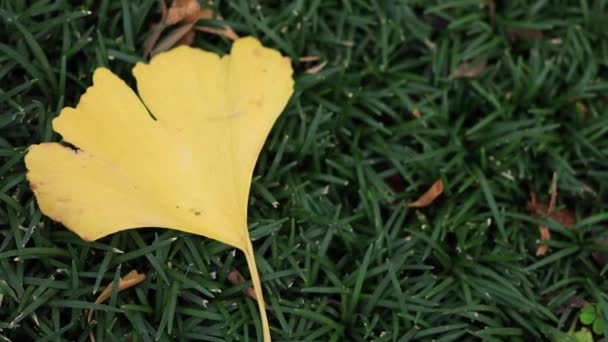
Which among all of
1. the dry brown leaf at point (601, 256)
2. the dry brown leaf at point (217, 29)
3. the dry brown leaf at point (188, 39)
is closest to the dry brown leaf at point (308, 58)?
the dry brown leaf at point (217, 29)

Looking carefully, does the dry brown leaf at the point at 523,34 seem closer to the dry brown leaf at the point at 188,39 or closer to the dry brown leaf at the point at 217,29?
the dry brown leaf at the point at 217,29

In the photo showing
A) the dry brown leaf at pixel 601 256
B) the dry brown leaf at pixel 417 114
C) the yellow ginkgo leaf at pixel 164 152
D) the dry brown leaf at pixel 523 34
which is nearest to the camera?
the yellow ginkgo leaf at pixel 164 152

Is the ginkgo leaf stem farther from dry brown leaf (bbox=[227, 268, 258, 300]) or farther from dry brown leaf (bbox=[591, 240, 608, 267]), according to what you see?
dry brown leaf (bbox=[591, 240, 608, 267])

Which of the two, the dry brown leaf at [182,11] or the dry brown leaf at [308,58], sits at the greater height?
the dry brown leaf at [182,11]

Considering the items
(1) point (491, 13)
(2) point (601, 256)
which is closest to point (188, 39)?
(1) point (491, 13)

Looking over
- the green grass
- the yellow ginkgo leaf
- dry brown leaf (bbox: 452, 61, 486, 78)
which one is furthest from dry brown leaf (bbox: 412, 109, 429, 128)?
the yellow ginkgo leaf

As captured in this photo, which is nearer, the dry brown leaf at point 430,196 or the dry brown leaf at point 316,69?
the dry brown leaf at point 430,196

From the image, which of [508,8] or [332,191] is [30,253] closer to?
[332,191]
